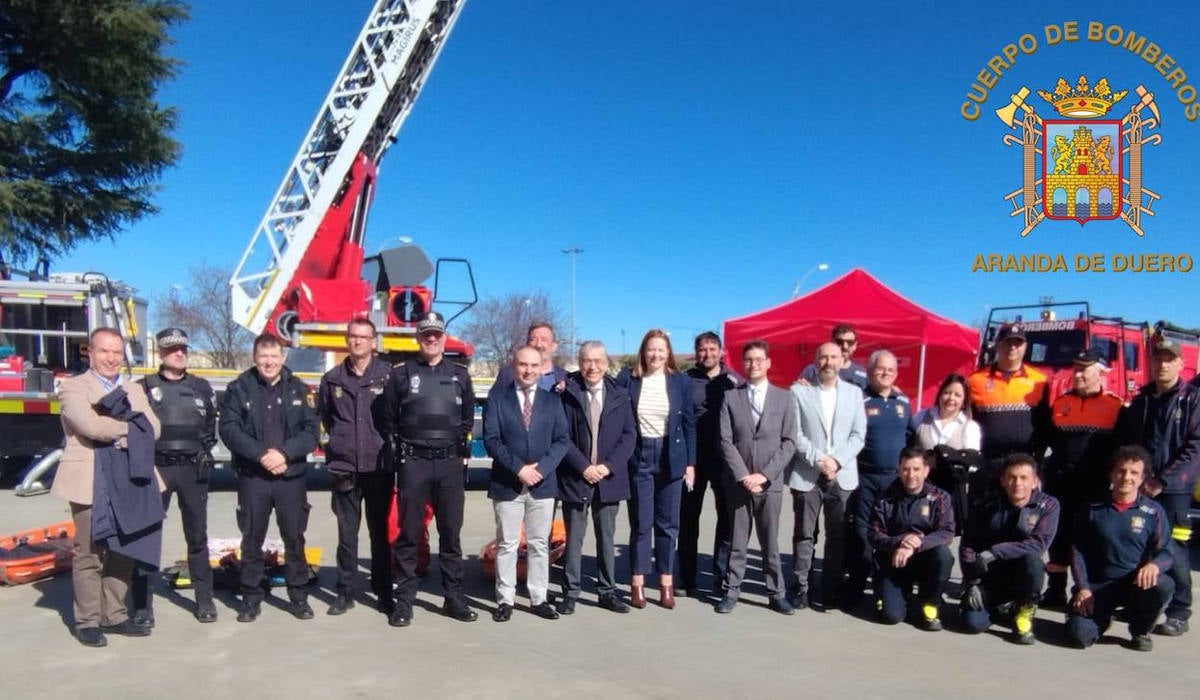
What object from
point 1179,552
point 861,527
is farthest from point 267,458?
point 1179,552

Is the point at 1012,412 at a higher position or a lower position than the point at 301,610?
higher

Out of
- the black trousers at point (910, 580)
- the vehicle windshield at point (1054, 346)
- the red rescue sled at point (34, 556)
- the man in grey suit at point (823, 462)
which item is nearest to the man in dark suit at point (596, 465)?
the man in grey suit at point (823, 462)

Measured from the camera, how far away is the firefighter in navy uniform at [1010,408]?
546 cm

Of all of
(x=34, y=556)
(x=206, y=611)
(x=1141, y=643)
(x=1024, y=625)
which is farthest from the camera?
(x=34, y=556)

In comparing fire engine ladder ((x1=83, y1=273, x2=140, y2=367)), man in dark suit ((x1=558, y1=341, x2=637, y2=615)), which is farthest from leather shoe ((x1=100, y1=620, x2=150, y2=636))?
fire engine ladder ((x1=83, y1=273, x2=140, y2=367))

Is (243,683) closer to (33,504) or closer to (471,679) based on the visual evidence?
(471,679)

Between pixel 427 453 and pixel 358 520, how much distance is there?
2.48 ft

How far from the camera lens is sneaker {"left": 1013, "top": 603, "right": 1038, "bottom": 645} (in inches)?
186

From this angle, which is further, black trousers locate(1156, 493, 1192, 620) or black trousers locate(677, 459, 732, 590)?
black trousers locate(677, 459, 732, 590)

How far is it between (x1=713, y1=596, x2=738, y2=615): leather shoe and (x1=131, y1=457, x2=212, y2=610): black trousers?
323cm

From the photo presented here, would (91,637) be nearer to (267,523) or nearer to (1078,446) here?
(267,523)

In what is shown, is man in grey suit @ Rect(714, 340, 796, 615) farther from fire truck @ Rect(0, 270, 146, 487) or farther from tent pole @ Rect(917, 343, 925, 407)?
fire truck @ Rect(0, 270, 146, 487)

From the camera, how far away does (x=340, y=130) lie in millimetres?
11750

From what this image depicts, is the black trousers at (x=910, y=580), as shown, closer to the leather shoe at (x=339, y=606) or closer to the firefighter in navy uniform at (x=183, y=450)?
the leather shoe at (x=339, y=606)
